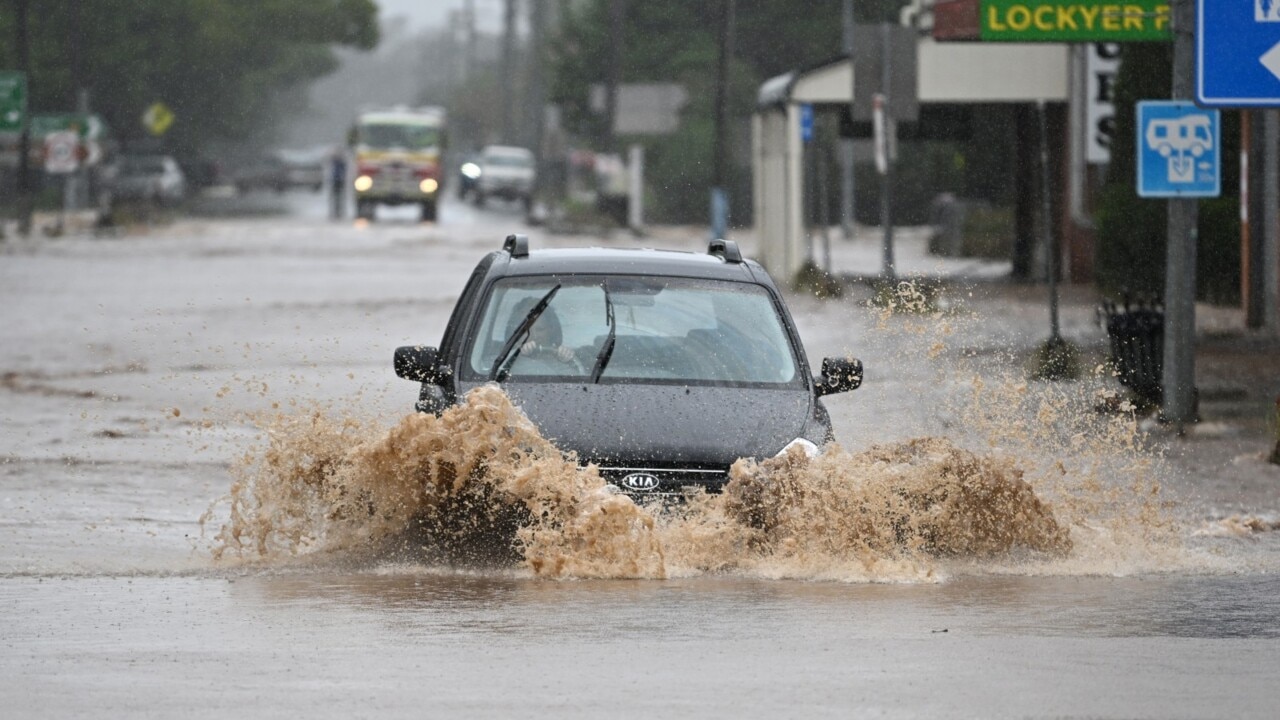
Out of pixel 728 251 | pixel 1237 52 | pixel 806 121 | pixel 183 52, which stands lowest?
pixel 728 251

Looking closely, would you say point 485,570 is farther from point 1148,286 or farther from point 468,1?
point 468,1

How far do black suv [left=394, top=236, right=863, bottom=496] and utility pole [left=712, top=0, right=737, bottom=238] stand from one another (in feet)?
102

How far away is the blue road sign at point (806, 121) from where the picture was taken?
34.1 meters

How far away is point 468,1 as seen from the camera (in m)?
157

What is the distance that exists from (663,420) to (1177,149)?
297 inches

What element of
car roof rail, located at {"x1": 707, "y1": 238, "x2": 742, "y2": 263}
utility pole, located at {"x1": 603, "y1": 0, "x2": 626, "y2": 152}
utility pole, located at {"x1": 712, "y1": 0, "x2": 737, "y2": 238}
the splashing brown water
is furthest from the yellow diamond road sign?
the splashing brown water

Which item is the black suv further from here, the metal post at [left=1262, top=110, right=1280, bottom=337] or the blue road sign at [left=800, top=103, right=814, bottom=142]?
the blue road sign at [left=800, top=103, right=814, bottom=142]

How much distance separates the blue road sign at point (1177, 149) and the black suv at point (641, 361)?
5528mm

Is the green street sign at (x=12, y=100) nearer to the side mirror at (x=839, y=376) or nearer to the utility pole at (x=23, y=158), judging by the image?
the utility pole at (x=23, y=158)

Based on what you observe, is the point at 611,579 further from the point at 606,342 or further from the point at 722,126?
the point at 722,126

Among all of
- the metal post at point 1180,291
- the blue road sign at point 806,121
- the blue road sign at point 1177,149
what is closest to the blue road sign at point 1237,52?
the blue road sign at point 1177,149

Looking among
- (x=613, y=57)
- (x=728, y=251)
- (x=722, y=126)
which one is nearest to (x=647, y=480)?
(x=728, y=251)

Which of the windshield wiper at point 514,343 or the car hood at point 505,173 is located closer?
the windshield wiper at point 514,343

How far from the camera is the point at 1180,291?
16531 millimetres
